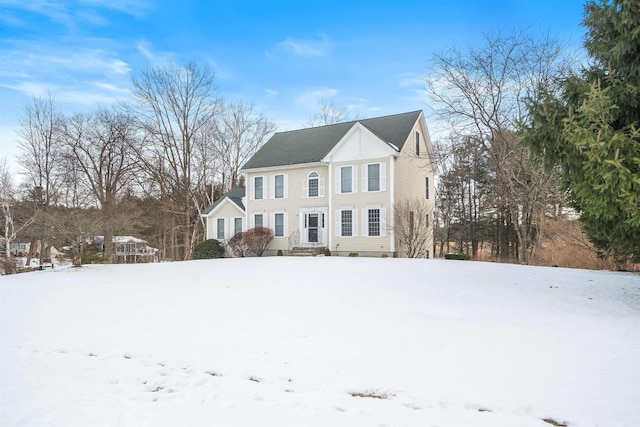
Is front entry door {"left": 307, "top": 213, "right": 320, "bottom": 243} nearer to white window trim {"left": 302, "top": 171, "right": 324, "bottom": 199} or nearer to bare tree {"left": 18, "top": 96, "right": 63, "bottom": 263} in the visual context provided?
white window trim {"left": 302, "top": 171, "right": 324, "bottom": 199}

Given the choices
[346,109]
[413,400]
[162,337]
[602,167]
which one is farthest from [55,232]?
[346,109]

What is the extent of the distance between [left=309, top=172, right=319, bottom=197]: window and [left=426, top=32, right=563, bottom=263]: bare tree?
24.4 ft

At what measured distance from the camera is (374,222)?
20.7 metres

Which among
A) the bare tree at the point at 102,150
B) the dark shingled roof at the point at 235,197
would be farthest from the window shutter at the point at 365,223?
the bare tree at the point at 102,150

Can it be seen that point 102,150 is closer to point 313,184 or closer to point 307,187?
point 307,187

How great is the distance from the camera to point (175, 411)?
3.61 metres

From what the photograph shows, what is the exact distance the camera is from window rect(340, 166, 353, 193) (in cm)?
2134

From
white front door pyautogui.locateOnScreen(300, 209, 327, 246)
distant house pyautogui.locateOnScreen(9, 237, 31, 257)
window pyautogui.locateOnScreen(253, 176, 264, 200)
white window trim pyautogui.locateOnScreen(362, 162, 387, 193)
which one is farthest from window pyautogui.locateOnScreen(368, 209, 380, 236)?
distant house pyautogui.locateOnScreen(9, 237, 31, 257)

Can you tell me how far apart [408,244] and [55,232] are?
1590cm

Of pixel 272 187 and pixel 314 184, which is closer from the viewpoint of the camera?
pixel 314 184

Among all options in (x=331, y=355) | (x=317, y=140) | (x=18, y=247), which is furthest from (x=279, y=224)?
(x=18, y=247)

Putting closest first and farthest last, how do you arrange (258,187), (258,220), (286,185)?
(286,185)
(258,220)
(258,187)

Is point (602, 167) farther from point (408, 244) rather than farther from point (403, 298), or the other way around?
point (408, 244)

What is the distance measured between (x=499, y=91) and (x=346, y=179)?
8.50 m
